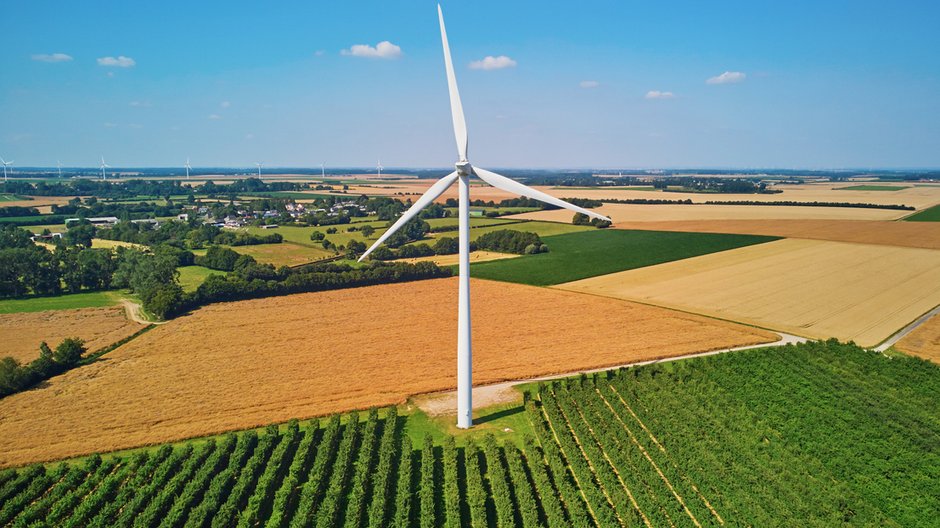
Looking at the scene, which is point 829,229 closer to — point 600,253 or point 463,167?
point 600,253

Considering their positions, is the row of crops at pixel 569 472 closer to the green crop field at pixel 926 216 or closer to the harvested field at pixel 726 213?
the harvested field at pixel 726 213

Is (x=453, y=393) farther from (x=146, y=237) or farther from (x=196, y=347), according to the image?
(x=146, y=237)

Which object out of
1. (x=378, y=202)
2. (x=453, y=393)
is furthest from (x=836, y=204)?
(x=453, y=393)

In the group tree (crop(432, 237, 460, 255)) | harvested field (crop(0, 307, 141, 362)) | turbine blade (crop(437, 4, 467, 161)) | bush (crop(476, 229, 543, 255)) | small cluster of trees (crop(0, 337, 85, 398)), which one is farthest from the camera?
tree (crop(432, 237, 460, 255))

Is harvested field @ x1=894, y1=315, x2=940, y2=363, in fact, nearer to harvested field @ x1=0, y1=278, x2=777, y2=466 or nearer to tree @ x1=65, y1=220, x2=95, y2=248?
harvested field @ x1=0, y1=278, x2=777, y2=466

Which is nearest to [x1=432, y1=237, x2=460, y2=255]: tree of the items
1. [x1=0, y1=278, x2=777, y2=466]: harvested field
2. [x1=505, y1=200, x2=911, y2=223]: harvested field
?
[x1=0, y1=278, x2=777, y2=466]: harvested field

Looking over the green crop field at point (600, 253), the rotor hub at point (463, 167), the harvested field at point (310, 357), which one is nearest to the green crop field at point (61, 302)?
the harvested field at point (310, 357)
